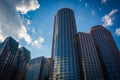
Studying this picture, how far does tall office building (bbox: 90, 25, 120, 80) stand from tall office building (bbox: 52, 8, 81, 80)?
30.2m

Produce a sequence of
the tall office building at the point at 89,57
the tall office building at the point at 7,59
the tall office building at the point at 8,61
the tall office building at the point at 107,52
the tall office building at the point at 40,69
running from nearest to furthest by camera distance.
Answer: the tall office building at the point at 89,57 → the tall office building at the point at 107,52 → the tall office building at the point at 40,69 → the tall office building at the point at 7,59 → the tall office building at the point at 8,61

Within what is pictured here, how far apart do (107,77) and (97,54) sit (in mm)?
27516

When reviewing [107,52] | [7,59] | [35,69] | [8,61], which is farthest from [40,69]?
[107,52]

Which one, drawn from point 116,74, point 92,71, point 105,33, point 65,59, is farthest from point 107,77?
point 105,33

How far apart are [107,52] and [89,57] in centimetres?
2525

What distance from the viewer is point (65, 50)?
124750mm

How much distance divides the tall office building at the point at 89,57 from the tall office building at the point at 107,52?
8408mm

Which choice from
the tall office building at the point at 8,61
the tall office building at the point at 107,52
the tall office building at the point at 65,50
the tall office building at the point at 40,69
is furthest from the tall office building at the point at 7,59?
the tall office building at the point at 107,52

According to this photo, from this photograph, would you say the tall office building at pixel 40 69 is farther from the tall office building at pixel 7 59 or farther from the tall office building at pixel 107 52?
the tall office building at pixel 107 52

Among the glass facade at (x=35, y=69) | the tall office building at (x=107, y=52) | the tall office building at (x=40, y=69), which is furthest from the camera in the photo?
the glass facade at (x=35, y=69)

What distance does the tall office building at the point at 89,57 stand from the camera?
105m

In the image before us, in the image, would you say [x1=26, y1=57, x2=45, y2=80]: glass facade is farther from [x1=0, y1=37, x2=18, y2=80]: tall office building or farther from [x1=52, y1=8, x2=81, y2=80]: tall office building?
[x1=52, y1=8, x2=81, y2=80]: tall office building

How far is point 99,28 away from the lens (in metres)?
151

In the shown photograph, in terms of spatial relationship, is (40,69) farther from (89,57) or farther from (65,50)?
(89,57)
